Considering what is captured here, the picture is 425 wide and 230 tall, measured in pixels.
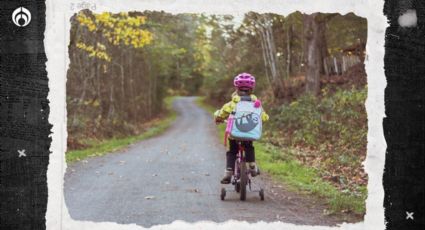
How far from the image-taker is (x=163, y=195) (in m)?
6.15

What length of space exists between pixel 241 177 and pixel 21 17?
373cm

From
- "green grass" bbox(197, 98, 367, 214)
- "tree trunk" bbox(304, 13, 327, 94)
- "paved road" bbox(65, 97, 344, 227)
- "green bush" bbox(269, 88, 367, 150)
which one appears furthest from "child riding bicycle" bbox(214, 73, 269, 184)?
"tree trunk" bbox(304, 13, 327, 94)

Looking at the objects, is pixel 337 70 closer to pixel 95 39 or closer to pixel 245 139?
pixel 95 39

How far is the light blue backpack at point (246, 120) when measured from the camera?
5527 mm

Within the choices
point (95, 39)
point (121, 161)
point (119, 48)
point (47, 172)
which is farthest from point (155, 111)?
point (47, 172)

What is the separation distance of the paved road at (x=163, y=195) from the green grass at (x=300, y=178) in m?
0.31

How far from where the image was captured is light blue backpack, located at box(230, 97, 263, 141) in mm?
5527

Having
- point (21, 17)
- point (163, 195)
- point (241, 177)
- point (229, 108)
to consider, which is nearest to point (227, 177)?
point (241, 177)

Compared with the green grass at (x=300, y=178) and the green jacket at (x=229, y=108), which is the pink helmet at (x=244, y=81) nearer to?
the green jacket at (x=229, y=108)

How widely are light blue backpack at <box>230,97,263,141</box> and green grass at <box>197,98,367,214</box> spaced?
120 centimetres

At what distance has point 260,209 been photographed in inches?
209

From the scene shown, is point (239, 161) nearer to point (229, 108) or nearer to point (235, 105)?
point (229, 108)

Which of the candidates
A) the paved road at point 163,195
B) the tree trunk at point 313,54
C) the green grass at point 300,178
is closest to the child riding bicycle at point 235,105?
the paved road at point 163,195

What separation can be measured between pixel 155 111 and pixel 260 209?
28789 mm
